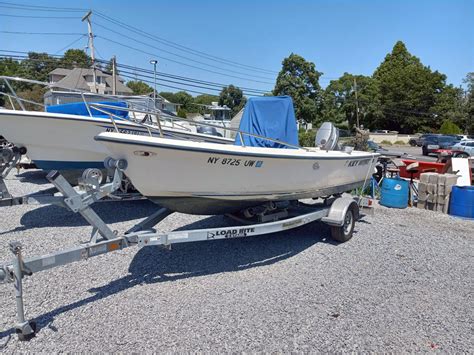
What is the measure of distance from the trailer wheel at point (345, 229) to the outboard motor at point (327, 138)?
3.59 feet

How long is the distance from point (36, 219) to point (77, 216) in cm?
67

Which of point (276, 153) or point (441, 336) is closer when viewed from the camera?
point (441, 336)

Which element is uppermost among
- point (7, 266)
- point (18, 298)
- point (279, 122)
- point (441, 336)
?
point (279, 122)

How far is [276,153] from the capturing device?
4703mm

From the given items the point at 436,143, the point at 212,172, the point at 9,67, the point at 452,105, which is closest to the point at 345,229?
the point at 212,172

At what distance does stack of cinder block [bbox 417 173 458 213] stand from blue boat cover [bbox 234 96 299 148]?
4233 mm

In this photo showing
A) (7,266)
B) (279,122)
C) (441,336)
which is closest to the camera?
(7,266)

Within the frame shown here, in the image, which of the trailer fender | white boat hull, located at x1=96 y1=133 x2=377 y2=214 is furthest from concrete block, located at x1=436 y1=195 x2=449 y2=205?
white boat hull, located at x1=96 y1=133 x2=377 y2=214

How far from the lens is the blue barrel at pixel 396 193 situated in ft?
27.9

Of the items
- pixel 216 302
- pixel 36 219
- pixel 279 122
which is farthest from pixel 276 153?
pixel 36 219

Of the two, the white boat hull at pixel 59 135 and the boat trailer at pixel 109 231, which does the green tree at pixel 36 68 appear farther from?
the boat trailer at pixel 109 231

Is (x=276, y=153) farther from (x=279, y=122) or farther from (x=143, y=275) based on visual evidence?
(x=143, y=275)

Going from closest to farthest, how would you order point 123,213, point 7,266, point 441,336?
point 7,266 → point 441,336 → point 123,213

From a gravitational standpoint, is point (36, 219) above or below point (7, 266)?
below
